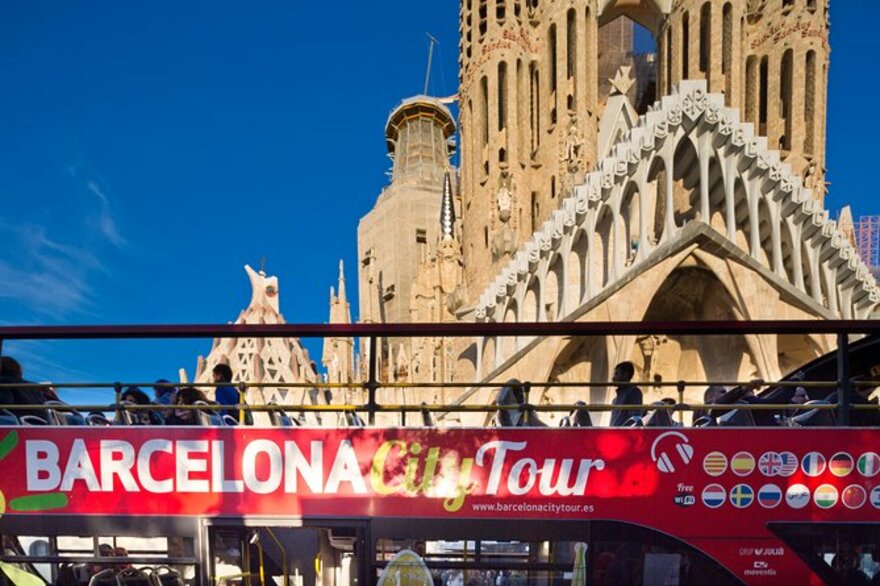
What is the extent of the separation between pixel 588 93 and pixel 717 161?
9.94 meters

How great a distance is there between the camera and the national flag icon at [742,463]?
3.79m

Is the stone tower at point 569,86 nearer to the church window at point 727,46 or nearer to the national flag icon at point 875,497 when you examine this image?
the church window at point 727,46

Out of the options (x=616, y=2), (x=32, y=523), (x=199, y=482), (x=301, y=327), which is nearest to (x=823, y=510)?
(x=301, y=327)

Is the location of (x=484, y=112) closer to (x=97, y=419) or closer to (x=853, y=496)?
(x=97, y=419)

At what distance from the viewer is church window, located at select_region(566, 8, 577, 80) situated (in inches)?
1154

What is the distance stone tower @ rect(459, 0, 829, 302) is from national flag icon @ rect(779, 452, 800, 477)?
23.4m

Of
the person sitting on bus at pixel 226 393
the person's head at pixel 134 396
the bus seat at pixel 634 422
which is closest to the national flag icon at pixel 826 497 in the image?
the bus seat at pixel 634 422

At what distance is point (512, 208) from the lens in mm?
28125

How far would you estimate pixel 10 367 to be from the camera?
420cm

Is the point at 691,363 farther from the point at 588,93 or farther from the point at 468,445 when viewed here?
the point at 468,445

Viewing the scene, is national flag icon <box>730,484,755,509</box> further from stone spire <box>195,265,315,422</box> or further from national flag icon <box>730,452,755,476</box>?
stone spire <box>195,265,315,422</box>

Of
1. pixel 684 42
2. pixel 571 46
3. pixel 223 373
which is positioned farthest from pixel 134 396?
pixel 684 42

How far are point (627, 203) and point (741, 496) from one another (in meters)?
18.9

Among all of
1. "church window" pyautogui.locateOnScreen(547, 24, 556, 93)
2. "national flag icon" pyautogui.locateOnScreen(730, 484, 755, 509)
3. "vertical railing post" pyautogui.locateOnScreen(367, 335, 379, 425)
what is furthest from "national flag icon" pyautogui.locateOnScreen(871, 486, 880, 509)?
"church window" pyautogui.locateOnScreen(547, 24, 556, 93)
